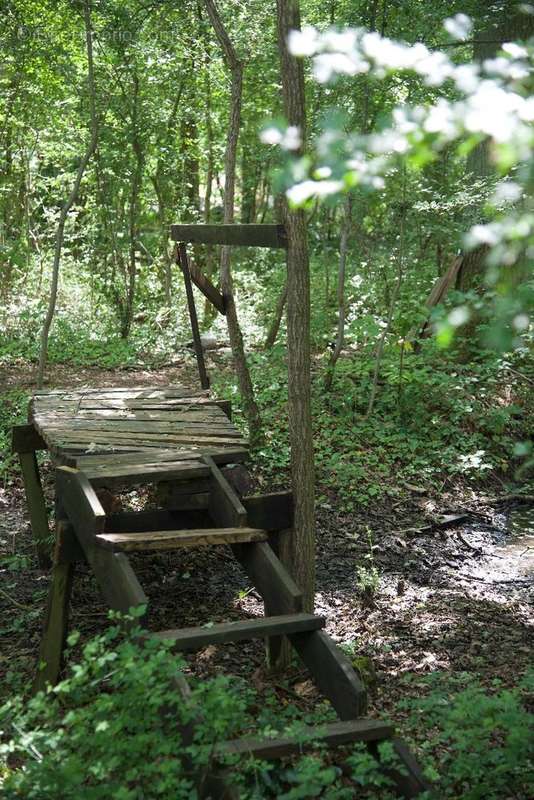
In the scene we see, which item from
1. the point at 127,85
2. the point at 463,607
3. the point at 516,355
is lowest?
the point at 463,607

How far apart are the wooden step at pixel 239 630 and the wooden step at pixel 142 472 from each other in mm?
1232

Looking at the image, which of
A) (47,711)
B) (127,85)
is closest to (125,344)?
(127,85)

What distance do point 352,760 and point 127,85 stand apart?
11.2 metres

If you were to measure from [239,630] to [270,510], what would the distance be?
1.22 meters

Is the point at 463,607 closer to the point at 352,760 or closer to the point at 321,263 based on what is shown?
the point at 352,760

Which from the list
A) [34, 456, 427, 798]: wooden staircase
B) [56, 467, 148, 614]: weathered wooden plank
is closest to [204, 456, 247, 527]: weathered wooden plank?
[34, 456, 427, 798]: wooden staircase

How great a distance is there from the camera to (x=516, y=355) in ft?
32.0

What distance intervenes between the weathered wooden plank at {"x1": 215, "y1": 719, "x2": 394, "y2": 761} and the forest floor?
3.65 ft

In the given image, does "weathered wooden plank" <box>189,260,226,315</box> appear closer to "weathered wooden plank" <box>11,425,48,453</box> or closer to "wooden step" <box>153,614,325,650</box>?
"weathered wooden plank" <box>11,425,48,453</box>

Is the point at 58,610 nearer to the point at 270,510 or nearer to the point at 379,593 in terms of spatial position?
the point at 270,510

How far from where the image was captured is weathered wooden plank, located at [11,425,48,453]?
6.48 meters

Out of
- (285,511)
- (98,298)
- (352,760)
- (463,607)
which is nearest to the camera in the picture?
(352,760)

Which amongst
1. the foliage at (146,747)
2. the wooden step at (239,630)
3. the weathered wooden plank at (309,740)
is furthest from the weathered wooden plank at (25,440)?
the weathered wooden plank at (309,740)

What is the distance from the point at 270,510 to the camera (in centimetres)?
472
